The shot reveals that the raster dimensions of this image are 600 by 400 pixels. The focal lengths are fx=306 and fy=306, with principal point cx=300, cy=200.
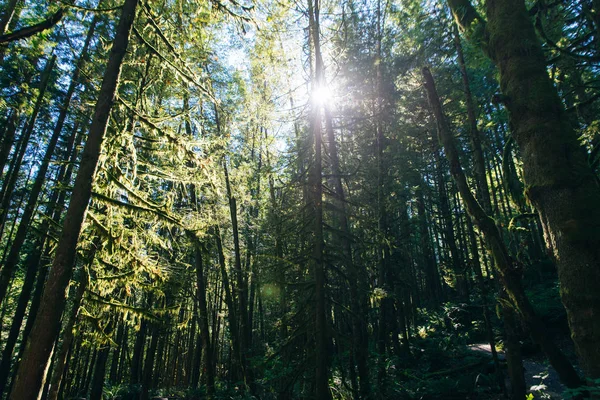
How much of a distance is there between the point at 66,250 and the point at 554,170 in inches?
220

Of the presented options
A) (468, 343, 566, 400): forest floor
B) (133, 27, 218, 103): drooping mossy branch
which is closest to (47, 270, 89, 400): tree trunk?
(133, 27, 218, 103): drooping mossy branch

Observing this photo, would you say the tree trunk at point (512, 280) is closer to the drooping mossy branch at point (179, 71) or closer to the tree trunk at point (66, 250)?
the drooping mossy branch at point (179, 71)

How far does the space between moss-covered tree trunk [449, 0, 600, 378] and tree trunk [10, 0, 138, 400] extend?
16.9 ft

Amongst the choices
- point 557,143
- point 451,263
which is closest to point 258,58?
point 557,143

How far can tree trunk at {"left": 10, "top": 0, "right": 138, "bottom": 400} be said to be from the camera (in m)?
3.79

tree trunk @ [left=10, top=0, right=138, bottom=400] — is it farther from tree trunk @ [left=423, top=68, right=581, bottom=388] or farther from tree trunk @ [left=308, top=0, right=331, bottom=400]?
tree trunk @ [left=423, top=68, right=581, bottom=388]

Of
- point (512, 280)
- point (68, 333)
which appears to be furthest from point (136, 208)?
point (512, 280)

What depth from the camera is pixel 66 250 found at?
421 centimetres

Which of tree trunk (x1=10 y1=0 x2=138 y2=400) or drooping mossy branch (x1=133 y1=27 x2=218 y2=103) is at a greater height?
drooping mossy branch (x1=133 y1=27 x2=218 y2=103)

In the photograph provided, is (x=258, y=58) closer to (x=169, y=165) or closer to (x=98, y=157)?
(x=169, y=165)

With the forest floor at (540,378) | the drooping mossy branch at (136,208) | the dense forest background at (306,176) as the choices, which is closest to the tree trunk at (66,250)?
the dense forest background at (306,176)

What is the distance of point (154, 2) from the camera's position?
5613mm

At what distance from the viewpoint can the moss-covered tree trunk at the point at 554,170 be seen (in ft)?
7.01

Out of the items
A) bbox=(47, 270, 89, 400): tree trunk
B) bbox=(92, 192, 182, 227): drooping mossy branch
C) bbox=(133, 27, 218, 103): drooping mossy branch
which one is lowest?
bbox=(47, 270, 89, 400): tree trunk
